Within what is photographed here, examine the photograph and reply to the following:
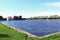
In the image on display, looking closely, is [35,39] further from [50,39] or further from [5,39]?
[5,39]

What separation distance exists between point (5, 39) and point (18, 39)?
173 cm

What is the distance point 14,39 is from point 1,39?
1.70 meters

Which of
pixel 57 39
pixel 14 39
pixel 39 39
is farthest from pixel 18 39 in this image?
pixel 57 39

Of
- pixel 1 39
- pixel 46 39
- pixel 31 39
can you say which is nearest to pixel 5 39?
pixel 1 39

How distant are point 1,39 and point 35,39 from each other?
462 centimetres

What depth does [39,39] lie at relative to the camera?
104 ft

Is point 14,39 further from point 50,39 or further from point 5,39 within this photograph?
point 50,39

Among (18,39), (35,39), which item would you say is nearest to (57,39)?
(35,39)

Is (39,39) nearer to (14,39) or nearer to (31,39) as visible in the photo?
(31,39)

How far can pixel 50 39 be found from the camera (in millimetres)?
30719

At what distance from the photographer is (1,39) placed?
30.2 m

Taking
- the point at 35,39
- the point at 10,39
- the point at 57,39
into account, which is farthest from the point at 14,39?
the point at 57,39

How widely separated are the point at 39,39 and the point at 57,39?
2.56 m

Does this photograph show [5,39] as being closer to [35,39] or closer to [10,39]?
[10,39]
